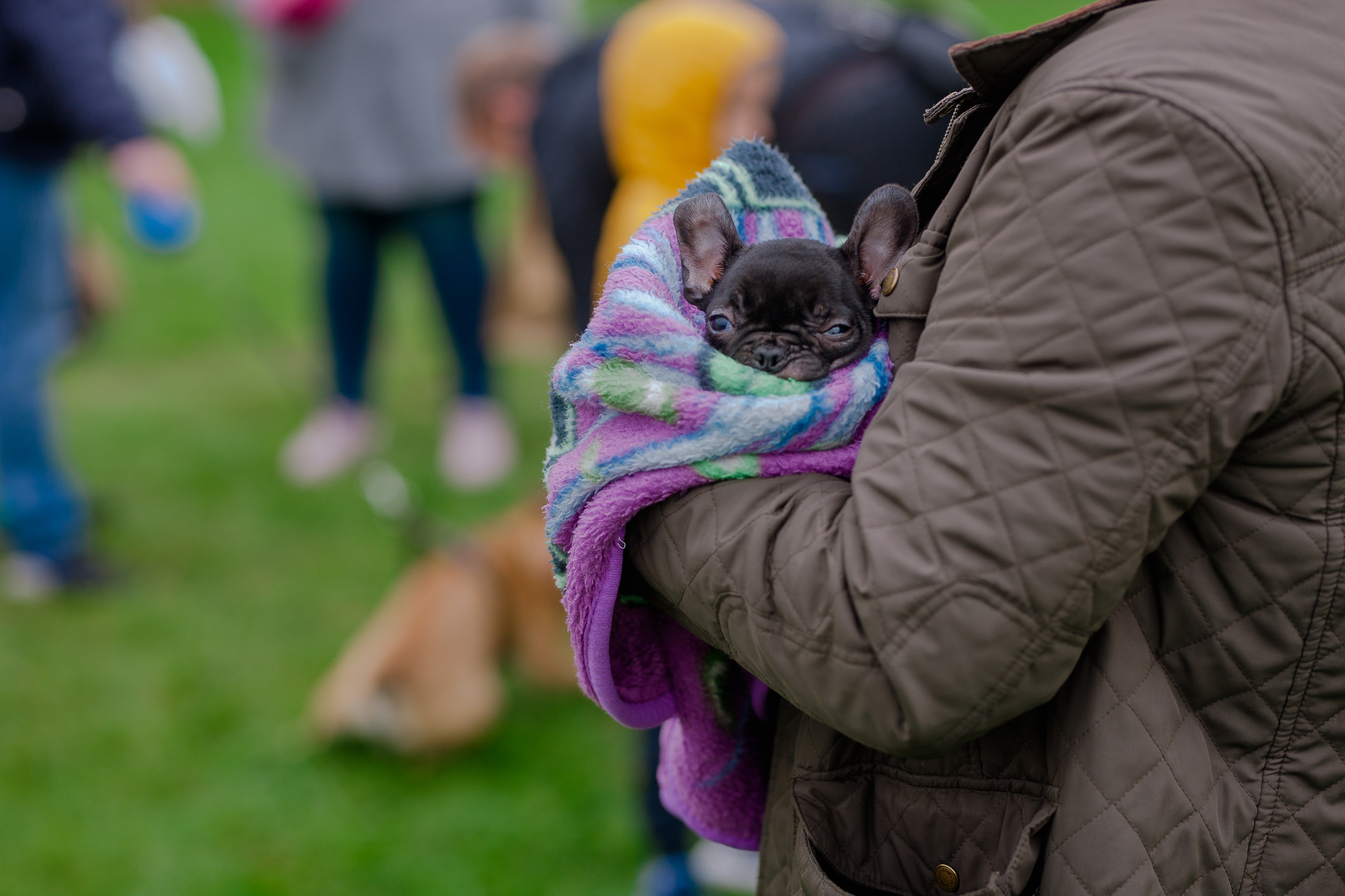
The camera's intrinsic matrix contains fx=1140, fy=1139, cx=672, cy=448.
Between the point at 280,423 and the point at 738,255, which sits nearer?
the point at 738,255

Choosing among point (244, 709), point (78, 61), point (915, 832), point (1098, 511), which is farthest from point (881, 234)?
point (78, 61)

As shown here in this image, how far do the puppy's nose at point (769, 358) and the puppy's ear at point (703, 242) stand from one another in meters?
0.14

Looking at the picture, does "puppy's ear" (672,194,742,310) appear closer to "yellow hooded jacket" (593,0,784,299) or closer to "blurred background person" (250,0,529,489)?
"yellow hooded jacket" (593,0,784,299)

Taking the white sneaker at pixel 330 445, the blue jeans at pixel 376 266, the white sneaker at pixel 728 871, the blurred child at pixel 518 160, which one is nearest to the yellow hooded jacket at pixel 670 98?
the blurred child at pixel 518 160

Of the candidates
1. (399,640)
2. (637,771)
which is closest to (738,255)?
(637,771)

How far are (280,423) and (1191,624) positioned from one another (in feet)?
19.5

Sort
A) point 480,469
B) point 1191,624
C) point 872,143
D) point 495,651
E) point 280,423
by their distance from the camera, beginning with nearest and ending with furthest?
point 1191,624 < point 872,143 < point 495,651 < point 480,469 < point 280,423

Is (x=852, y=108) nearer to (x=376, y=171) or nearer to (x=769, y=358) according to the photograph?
(x=769, y=358)

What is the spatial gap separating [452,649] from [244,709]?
0.92 metres

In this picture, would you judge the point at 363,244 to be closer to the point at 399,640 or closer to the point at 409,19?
the point at 409,19

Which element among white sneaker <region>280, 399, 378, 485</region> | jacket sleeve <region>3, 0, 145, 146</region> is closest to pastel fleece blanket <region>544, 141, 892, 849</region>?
jacket sleeve <region>3, 0, 145, 146</region>

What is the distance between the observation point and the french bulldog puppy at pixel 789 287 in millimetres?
1562

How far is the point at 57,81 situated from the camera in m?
4.12

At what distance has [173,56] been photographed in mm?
7074
